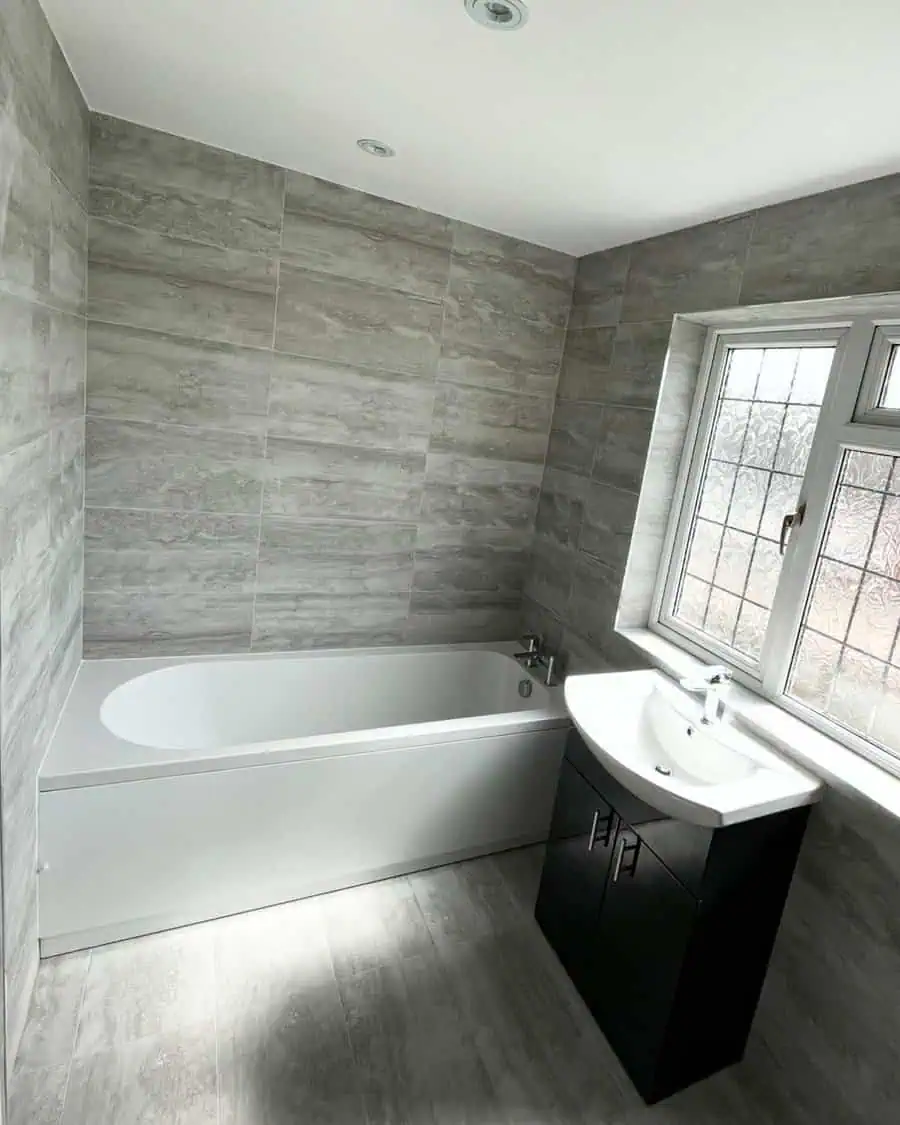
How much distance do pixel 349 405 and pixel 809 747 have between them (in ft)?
6.66

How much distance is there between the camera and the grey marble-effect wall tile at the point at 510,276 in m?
2.71

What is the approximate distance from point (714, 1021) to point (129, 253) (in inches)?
117

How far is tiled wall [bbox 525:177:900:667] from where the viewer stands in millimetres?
1721

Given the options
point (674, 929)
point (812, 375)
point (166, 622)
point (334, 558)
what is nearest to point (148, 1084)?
point (674, 929)

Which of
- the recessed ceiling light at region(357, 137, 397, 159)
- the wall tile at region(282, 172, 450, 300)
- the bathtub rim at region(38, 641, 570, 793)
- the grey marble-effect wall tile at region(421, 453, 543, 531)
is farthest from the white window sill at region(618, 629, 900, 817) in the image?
the recessed ceiling light at region(357, 137, 397, 159)

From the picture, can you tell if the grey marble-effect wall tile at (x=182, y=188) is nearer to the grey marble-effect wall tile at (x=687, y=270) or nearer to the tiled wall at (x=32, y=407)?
the tiled wall at (x=32, y=407)

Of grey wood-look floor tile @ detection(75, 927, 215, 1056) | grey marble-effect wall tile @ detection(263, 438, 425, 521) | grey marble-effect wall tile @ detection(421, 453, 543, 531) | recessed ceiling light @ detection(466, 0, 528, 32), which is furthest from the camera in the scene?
grey marble-effect wall tile @ detection(421, 453, 543, 531)

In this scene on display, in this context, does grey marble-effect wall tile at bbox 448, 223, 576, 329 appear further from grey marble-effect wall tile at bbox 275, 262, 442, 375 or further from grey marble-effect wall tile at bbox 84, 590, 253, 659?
grey marble-effect wall tile at bbox 84, 590, 253, 659

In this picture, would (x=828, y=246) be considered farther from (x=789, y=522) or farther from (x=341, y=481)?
(x=341, y=481)

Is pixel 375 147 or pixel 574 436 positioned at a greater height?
pixel 375 147

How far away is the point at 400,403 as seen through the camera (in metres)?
2.76

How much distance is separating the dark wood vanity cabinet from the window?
1.49ft

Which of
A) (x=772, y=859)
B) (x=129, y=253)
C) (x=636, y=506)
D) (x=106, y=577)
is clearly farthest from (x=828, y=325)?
(x=106, y=577)

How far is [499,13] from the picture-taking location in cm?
123
